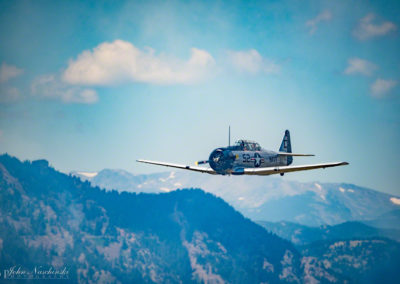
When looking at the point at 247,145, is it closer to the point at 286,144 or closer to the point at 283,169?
the point at 283,169

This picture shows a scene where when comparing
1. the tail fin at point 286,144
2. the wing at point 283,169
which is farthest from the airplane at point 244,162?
the tail fin at point 286,144

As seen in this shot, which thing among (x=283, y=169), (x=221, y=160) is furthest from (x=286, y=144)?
(x=283, y=169)

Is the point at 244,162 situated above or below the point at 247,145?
below

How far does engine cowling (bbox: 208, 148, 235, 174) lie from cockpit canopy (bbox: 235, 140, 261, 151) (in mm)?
2706

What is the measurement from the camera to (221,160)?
190 feet

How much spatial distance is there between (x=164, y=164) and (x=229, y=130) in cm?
920

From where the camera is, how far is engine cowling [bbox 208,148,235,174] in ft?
189

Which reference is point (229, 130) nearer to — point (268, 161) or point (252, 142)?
point (252, 142)

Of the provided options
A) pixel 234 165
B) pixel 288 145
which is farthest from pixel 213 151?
pixel 288 145

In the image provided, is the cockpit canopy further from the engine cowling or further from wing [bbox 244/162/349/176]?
wing [bbox 244/162/349/176]

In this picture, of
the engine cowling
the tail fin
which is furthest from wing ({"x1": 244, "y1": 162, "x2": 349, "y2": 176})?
the tail fin

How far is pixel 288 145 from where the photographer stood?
83625mm

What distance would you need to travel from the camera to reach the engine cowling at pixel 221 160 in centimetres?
5753

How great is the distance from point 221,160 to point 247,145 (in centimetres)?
544
